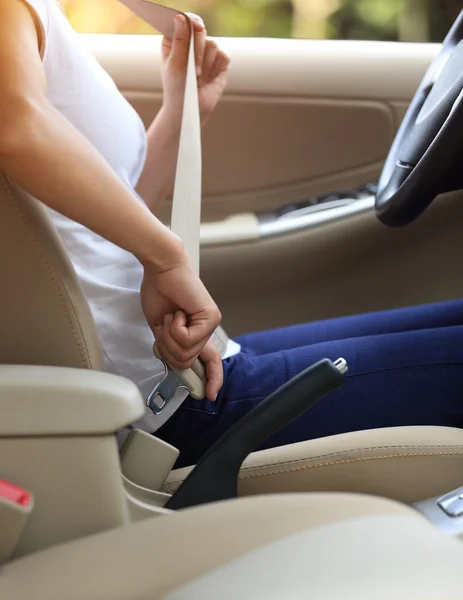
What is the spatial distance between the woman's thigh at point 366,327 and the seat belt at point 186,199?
122mm

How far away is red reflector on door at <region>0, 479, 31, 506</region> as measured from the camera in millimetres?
774

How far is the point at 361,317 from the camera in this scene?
131 cm

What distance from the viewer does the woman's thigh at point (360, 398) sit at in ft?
3.29

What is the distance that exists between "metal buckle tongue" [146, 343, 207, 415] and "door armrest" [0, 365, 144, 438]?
18cm

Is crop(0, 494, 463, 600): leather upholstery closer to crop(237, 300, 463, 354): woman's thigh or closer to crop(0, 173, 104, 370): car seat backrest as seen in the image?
crop(0, 173, 104, 370): car seat backrest

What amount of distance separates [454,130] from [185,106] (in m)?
0.32

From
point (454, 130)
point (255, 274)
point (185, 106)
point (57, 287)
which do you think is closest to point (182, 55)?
point (185, 106)

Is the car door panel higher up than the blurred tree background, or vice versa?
the blurred tree background

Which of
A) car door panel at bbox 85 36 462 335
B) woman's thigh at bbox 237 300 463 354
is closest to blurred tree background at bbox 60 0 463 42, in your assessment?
car door panel at bbox 85 36 462 335

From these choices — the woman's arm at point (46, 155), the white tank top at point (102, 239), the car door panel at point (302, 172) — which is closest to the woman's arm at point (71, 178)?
the woman's arm at point (46, 155)

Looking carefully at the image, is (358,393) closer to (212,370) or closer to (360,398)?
(360,398)

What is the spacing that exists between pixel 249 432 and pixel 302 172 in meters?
0.94

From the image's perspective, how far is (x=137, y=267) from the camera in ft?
3.47

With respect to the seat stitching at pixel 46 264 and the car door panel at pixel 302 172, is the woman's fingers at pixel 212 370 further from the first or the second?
the car door panel at pixel 302 172
